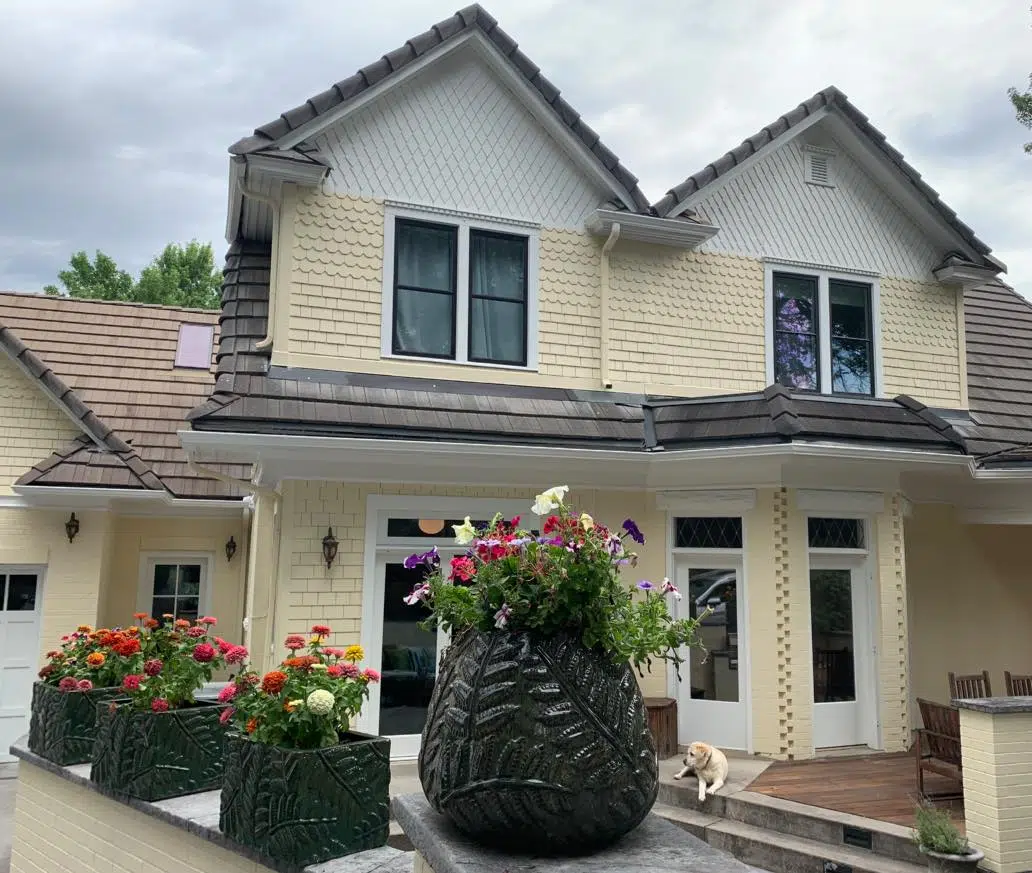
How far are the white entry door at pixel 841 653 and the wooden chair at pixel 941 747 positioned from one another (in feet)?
5.07

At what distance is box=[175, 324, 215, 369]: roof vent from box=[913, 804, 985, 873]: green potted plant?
11.8 metres

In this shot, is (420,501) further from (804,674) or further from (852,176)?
(852,176)

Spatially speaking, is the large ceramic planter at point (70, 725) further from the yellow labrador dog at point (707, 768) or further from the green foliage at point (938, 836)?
the green foliage at point (938, 836)

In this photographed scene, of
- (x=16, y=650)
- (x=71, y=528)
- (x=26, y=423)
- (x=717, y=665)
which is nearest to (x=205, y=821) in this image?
(x=717, y=665)

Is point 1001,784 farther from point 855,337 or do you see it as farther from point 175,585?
point 175,585

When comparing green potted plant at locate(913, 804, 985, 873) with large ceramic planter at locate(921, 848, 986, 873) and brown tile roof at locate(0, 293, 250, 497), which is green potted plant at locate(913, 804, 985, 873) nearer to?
large ceramic planter at locate(921, 848, 986, 873)

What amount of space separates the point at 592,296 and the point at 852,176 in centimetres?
436

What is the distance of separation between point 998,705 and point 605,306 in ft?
18.8

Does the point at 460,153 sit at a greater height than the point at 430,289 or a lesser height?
greater

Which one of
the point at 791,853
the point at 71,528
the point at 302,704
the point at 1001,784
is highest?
the point at 71,528

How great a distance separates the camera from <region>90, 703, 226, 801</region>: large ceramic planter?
4.37 metres

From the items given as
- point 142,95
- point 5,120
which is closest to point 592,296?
point 142,95

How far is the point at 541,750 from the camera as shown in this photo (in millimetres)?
2645

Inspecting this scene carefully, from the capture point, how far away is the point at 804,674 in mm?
8508
